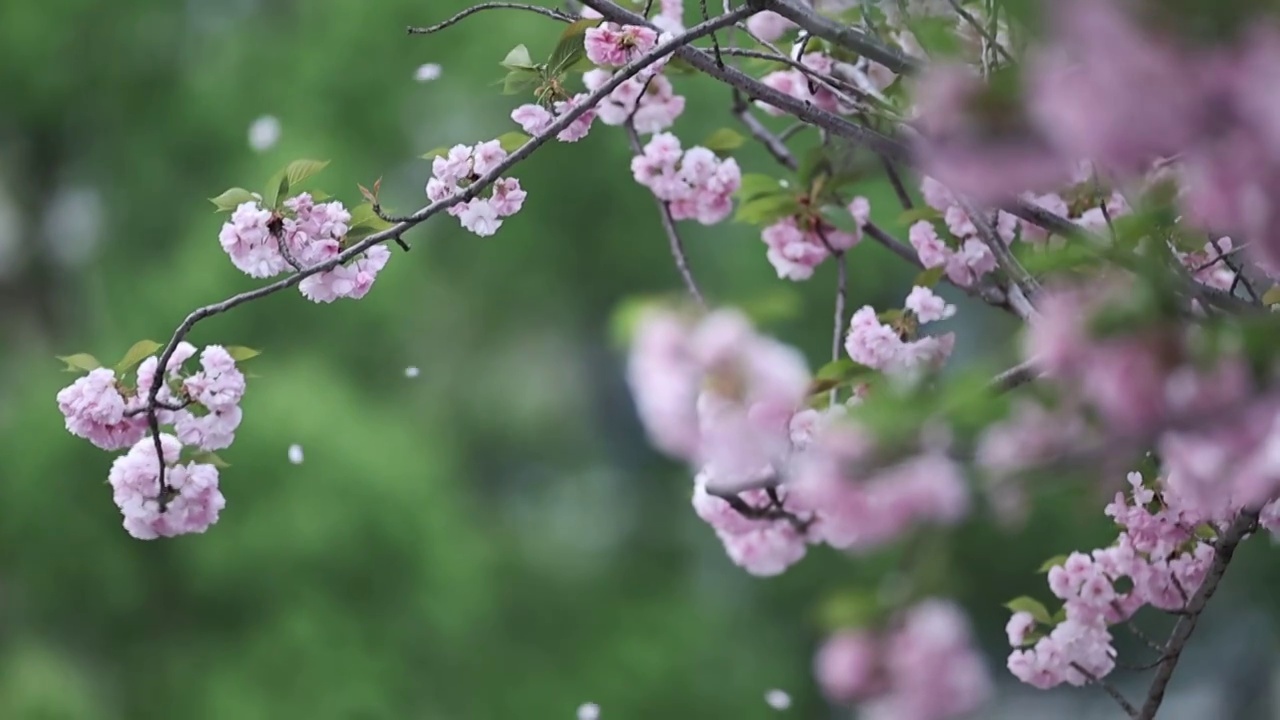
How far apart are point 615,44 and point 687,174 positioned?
12.7 inches

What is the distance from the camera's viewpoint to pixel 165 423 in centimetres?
145

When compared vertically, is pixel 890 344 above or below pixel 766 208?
below

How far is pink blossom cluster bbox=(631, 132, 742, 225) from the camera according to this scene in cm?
174

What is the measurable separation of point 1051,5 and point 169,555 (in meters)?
4.73

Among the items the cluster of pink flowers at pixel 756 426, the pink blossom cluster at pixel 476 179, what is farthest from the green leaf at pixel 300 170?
the cluster of pink flowers at pixel 756 426

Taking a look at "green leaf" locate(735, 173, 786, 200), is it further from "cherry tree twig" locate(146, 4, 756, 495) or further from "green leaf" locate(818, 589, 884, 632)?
"green leaf" locate(818, 589, 884, 632)

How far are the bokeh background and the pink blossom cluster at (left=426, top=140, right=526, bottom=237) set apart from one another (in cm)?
320

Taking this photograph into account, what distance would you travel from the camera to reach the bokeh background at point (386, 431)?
473 cm

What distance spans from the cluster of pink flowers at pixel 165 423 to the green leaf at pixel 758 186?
568 mm

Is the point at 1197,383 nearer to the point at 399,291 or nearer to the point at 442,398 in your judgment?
the point at 399,291

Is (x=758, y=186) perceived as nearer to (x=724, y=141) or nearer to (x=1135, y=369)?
(x=724, y=141)

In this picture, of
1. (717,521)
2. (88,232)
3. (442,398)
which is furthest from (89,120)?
(717,521)

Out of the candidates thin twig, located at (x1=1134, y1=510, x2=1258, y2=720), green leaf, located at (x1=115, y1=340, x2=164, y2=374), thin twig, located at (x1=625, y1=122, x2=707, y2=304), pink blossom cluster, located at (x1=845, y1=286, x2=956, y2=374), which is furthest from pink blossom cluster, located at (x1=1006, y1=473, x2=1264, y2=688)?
green leaf, located at (x1=115, y1=340, x2=164, y2=374)

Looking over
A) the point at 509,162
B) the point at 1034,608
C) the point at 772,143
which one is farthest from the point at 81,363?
the point at 1034,608
